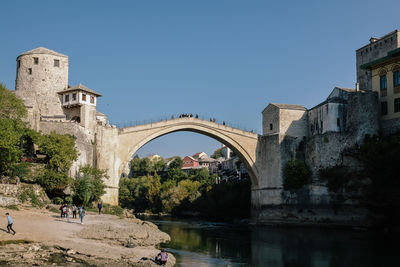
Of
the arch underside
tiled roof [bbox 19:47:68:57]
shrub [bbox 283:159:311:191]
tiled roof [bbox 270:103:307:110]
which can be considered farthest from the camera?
tiled roof [bbox 270:103:307:110]

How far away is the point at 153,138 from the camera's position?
1534 inches

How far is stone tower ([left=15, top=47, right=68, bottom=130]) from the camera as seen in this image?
1437 inches

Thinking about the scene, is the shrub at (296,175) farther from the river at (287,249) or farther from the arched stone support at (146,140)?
the river at (287,249)

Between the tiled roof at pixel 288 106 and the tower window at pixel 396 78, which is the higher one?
the tower window at pixel 396 78

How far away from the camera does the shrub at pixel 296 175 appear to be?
123ft

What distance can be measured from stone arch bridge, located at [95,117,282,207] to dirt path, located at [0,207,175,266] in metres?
10.4

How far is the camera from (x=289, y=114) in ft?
133

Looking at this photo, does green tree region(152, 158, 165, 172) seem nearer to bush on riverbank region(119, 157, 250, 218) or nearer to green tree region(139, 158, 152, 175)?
green tree region(139, 158, 152, 175)

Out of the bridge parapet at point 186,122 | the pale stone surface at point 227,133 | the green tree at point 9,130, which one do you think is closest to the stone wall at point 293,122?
the pale stone surface at point 227,133

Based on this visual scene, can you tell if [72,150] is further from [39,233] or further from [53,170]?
[39,233]

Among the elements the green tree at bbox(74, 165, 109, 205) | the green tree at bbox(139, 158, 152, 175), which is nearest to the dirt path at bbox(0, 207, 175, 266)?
the green tree at bbox(74, 165, 109, 205)

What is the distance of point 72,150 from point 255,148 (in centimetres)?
1979

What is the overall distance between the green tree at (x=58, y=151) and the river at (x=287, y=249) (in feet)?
30.9

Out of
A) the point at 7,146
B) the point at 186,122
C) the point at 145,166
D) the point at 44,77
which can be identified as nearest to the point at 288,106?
the point at 186,122
